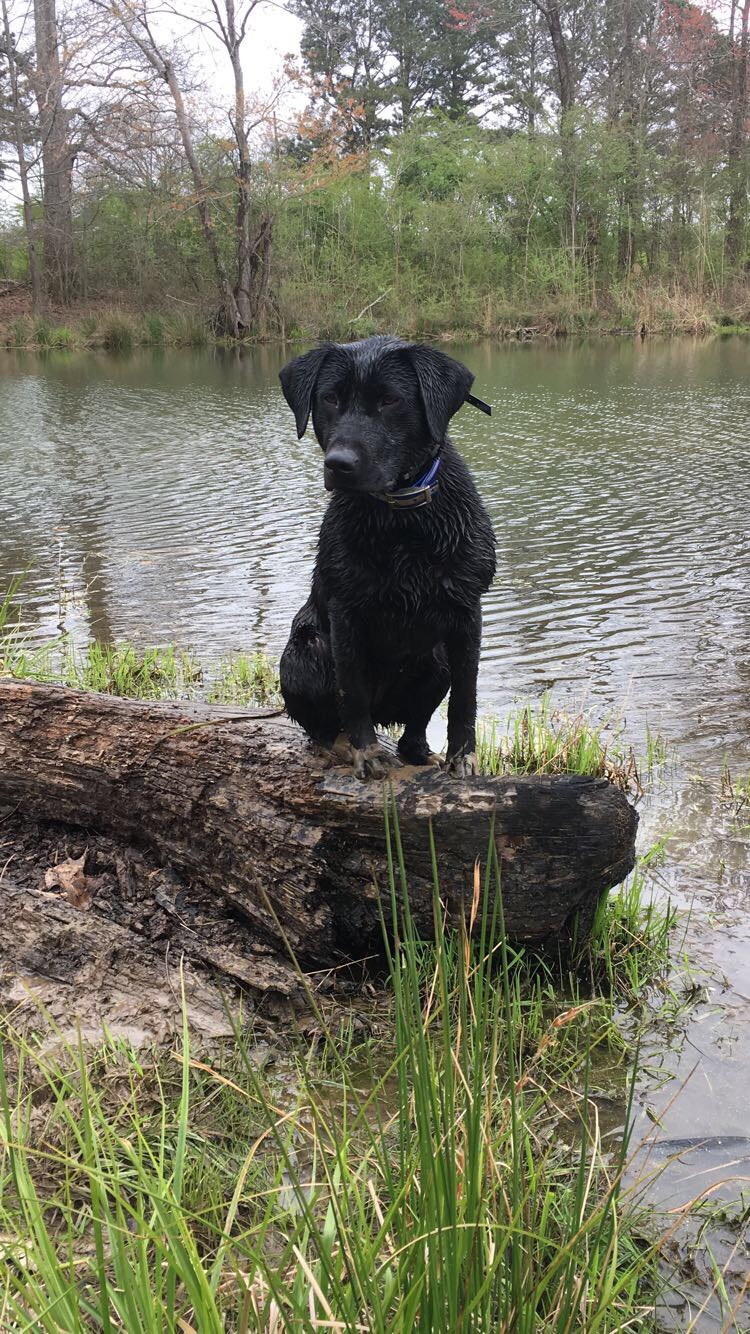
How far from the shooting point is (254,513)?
10.9 m

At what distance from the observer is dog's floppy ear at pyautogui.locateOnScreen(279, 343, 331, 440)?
9.62 feet

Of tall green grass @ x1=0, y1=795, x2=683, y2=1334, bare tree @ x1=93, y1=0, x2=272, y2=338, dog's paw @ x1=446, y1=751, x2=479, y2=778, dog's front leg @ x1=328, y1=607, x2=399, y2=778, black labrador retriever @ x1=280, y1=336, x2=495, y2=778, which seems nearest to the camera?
tall green grass @ x1=0, y1=795, x2=683, y2=1334

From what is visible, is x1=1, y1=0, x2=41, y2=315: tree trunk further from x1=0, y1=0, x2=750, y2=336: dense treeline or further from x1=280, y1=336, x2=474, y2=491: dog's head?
x1=280, y1=336, x2=474, y2=491: dog's head

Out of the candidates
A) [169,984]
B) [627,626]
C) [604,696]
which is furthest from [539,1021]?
[627,626]

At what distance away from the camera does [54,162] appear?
3188 centimetres

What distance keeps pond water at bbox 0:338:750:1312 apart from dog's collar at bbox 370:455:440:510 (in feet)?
5.66

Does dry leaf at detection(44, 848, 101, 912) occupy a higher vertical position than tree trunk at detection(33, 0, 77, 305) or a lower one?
lower

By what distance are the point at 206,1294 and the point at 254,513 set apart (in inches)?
390

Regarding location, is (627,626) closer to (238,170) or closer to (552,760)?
(552,760)

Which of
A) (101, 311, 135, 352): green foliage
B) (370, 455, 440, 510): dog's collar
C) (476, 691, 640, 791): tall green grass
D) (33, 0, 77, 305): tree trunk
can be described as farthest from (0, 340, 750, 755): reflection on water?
(33, 0, 77, 305): tree trunk

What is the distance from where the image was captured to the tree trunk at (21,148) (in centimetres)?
3106

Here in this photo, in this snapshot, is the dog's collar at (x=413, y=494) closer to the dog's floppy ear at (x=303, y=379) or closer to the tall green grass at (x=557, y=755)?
the dog's floppy ear at (x=303, y=379)

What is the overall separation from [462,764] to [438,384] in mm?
1198

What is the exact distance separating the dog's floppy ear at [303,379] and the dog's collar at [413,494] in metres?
0.33
